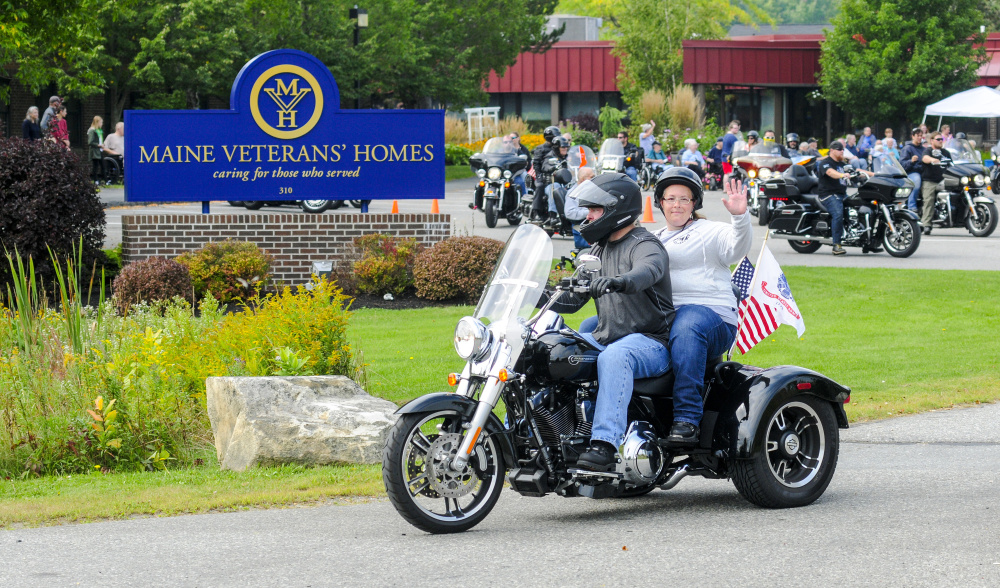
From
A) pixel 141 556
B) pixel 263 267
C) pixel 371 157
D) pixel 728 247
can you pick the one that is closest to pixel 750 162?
pixel 371 157

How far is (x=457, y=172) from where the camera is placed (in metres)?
42.0

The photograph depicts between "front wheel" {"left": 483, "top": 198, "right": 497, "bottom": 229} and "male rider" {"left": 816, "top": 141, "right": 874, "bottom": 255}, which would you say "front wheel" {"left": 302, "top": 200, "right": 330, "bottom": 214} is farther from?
"male rider" {"left": 816, "top": 141, "right": 874, "bottom": 255}

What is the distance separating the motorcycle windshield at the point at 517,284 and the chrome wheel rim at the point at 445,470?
467 mm

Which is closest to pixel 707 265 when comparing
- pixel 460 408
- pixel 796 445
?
pixel 796 445

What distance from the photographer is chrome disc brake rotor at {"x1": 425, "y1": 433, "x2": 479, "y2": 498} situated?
5.57m

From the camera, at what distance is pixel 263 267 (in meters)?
14.8

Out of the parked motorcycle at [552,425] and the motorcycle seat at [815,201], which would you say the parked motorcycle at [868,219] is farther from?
the parked motorcycle at [552,425]

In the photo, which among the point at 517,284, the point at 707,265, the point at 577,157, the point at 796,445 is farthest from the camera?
the point at 577,157

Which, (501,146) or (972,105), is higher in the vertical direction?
(972,105)

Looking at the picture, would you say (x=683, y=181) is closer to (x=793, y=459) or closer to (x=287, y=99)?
(x=793, y=459)

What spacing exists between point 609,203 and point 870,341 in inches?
270

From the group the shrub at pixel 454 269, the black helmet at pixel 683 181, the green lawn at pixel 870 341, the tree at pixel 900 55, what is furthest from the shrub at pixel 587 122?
the black helmet at pixel 683 181

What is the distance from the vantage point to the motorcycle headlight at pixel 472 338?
5582mm

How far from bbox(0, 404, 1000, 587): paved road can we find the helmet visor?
1487 millimetres
